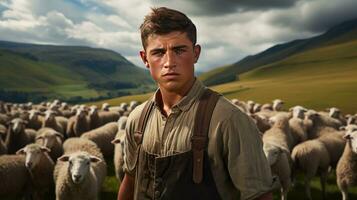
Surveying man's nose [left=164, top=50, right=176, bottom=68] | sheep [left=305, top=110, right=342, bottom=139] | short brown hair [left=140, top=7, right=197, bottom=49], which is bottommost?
sheep [left=305, top=110, right=342, bottom=139]

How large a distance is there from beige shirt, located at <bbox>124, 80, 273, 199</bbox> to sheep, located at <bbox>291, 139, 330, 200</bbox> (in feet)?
29.0

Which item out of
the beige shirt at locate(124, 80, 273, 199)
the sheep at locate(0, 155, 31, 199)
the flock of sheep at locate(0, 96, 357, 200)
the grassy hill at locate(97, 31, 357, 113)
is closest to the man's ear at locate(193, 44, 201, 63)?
the beige shirt at locate(124, 80, 273, 199)

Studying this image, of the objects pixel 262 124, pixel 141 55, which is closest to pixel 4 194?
pixel 141 55

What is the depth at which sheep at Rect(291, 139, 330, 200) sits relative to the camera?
34.0 ft

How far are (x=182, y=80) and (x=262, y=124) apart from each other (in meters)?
13.9

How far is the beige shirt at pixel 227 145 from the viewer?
76.9 inches

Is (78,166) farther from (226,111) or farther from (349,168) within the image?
(349,168)

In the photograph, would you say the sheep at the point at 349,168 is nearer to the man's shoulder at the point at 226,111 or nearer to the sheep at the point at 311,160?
the sheep at the point at 311,160

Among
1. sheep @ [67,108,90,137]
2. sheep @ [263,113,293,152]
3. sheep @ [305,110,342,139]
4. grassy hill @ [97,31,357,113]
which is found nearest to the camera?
sheep @ [263,113,293,152]

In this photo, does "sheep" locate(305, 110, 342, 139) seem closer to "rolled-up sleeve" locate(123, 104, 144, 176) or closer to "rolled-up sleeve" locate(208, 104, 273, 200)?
"rolled-up sleeve" locate(123, 104, 144, 176)

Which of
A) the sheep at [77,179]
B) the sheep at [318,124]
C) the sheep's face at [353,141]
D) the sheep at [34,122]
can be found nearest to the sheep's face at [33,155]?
the sheep at [77,179]

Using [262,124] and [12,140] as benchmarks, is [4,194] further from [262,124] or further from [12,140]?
[262,124]

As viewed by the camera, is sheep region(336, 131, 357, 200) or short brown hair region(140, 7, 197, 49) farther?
sheep region(336, 131, 357, 200)

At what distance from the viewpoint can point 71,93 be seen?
167m
